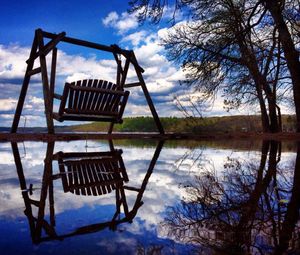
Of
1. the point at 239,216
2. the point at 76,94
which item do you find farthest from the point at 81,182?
the point at 76,94

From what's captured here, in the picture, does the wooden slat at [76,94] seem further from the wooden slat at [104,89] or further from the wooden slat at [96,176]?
the wooden slat at [96,176]

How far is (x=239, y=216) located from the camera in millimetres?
1745

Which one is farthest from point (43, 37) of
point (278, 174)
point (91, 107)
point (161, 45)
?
point (278, 174)

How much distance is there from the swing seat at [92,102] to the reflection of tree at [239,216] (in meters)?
5.61

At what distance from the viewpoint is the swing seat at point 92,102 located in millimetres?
7968

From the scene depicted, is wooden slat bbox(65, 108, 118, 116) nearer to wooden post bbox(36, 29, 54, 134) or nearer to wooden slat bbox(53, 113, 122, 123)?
wooden slat bbox(53, 113, 122, 123)

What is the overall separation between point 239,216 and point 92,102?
23.3 ft

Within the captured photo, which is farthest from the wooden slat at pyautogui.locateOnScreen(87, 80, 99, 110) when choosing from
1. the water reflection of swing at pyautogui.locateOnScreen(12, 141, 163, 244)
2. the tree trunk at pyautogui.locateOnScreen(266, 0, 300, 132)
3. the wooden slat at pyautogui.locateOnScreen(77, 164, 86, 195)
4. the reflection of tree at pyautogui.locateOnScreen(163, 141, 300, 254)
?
the tree trunk at pyautogui.locateOnScreen(266, 0, 300, 132)

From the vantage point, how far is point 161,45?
13.4 metres

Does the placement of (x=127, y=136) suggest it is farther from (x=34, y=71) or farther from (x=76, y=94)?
(x=34, y=71)

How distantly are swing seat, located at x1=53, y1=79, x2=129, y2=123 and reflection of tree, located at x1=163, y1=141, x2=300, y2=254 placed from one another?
18.4 feet

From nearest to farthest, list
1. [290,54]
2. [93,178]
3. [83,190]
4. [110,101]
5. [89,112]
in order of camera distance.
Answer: [83,190] → [93,178] → [89,112] → [110,101] → [290,54]

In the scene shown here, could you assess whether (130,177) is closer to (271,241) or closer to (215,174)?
(215,174)

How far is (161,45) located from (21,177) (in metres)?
10.9
